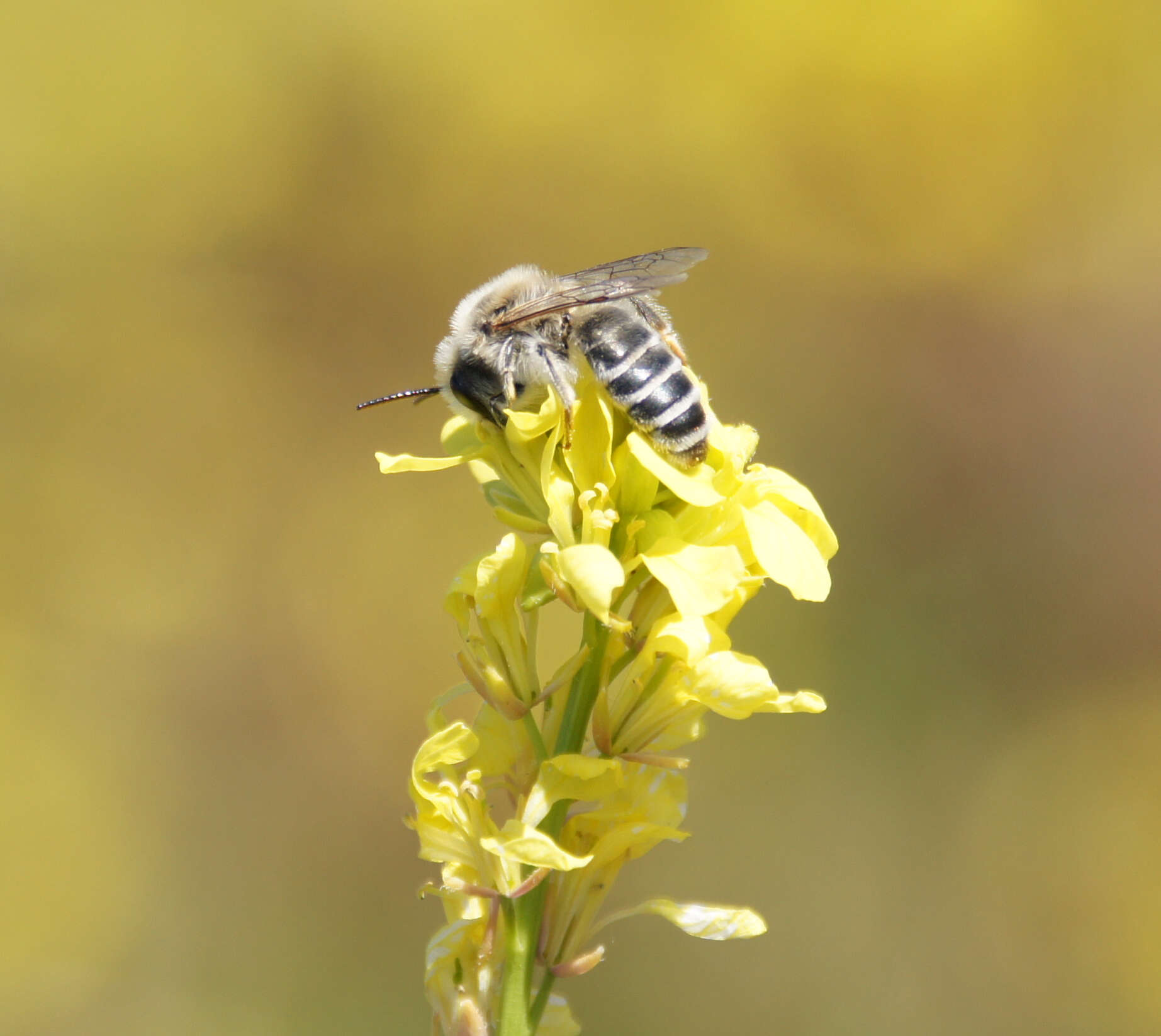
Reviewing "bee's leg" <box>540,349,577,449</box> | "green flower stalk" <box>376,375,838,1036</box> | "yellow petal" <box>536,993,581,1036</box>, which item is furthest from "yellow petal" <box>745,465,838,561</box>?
"yellow petal" <box>536,993,581,1036</box>

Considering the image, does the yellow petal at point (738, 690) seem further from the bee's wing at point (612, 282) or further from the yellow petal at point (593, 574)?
the bee's wing at point (612, 282)

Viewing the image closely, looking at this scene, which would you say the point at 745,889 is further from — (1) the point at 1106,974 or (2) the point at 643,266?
(2) the point at 643,266

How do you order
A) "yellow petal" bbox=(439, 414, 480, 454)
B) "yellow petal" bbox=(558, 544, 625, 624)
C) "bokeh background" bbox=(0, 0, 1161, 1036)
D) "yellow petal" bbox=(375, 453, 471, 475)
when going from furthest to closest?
1. "bokeh background" bbox=(0, 0, 1161, 1036)
2. "yellow petal" bbox=(439, 414, 480, 454)
3. "yellow petal" bbox=(375, 453, 471, 475)
4. "yellow petal" bbox=(558, 544, 625, 624)

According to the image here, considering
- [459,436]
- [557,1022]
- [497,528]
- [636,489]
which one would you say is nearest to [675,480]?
[636,489]

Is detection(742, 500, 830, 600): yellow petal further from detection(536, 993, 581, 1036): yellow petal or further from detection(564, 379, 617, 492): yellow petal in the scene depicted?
detection(536, 993, 581, 1036): yellow petal

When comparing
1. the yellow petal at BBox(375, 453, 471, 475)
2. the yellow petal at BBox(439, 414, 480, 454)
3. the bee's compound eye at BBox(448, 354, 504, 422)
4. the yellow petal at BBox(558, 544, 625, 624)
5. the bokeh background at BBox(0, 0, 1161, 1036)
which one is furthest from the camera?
the bokeh background at BBox(0, 0, 1161, 1036)

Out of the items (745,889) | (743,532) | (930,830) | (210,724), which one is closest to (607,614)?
(743,532)

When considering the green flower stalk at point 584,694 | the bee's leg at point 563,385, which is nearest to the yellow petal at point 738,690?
the green flower stalk at point 584,694
